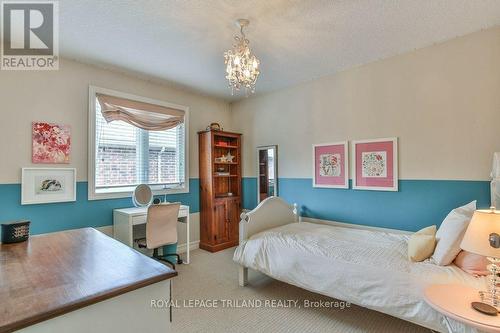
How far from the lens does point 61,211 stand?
2.91 meters

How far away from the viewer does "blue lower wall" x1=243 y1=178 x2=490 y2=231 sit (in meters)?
2.55

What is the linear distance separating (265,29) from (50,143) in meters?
2.65

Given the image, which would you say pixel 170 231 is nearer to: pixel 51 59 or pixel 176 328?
pixel 176 328

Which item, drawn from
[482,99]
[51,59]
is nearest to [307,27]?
[482,99]

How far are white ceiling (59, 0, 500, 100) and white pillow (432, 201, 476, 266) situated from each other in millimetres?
1708

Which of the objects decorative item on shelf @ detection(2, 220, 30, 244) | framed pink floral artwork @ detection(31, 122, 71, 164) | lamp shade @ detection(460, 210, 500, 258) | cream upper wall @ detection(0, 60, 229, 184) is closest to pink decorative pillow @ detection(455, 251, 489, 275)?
lamp shade @ detection(460, 210, 500, 258)

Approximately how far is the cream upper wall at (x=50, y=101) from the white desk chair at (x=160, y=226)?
100cm

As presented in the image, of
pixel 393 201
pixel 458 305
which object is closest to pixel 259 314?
pixel 458 305

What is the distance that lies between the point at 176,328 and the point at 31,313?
151 centimetres

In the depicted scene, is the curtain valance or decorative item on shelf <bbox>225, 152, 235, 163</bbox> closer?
the curtain valance

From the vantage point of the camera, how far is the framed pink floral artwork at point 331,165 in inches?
133

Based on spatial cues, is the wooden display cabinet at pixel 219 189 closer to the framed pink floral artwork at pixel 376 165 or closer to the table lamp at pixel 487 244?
the framed pink floral artwork at pixel 376 165

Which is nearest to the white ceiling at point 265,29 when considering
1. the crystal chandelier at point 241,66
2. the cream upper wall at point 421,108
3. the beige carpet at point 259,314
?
the cream upper wall at point 421,108

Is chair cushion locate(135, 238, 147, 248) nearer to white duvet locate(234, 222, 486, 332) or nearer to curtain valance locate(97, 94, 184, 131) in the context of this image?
white duvet locate(234, 222, 486, 332)
